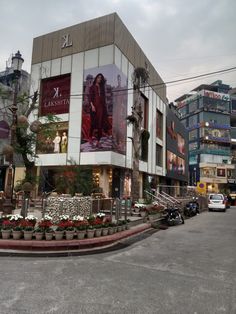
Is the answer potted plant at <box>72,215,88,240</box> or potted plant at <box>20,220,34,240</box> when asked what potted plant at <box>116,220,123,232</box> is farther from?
potted plant at <box>20,220,34,240</box>

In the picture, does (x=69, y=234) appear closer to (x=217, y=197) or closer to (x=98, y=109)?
(x=98, y=109)

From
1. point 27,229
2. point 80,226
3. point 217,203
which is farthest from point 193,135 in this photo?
point 27,229

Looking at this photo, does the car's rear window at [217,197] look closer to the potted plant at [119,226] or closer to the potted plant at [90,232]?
the potted plant at [119,226]

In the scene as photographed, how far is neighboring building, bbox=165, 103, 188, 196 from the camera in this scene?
40.8 m

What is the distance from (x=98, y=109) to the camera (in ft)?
78.7

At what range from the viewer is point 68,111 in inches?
1016

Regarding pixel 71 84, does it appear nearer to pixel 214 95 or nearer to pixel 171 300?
pixel 171 300

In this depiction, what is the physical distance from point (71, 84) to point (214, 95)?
191 ft

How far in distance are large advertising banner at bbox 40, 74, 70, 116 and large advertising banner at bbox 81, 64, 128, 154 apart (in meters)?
2.36

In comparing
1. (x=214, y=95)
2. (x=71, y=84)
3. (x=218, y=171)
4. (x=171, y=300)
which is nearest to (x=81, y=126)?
(x=71, y=84)

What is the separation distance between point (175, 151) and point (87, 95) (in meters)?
23.7

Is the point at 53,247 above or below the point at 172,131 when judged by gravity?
below

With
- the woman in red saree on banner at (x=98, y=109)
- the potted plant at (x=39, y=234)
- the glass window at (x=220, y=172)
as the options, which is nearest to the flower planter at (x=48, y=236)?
the potted plant at (x=39, y=234)

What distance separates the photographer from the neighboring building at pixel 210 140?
67.2 m
